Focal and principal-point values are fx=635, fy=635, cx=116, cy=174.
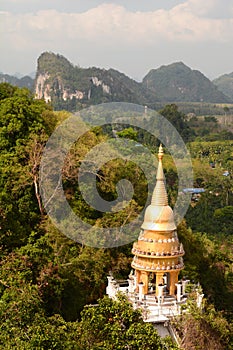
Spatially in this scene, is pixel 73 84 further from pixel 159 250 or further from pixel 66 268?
pixel 159 250

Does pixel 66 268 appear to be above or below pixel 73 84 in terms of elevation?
below

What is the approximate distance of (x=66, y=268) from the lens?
56.5ft

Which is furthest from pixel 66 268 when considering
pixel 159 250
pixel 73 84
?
pixel 73 84

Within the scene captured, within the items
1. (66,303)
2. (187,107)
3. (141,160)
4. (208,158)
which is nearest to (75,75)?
(187,107)

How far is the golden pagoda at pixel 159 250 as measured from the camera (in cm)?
1429

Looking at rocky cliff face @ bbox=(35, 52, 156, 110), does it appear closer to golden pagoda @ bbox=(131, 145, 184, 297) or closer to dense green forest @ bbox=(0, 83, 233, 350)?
dense green forest @ bbox=(0, 83, 233, 350)

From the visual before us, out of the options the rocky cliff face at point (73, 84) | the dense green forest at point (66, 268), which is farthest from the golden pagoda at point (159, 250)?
the rocky cliff face at point (73, 84)

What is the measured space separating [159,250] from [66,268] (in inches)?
150

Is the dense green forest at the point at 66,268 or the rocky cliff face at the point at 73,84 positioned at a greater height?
the rocky cliff face at the point at 73,84

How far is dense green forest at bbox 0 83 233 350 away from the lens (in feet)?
37.2

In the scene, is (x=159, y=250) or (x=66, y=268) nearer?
(x=159, y=250)

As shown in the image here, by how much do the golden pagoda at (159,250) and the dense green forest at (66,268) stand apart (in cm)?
115

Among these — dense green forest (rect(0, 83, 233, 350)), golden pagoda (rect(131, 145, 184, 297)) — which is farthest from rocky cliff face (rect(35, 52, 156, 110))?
golden pagoda (rect(131, 145, 184, 297))

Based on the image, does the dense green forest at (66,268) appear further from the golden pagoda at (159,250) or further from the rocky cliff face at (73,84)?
the rocky cliff face at (73,84)
